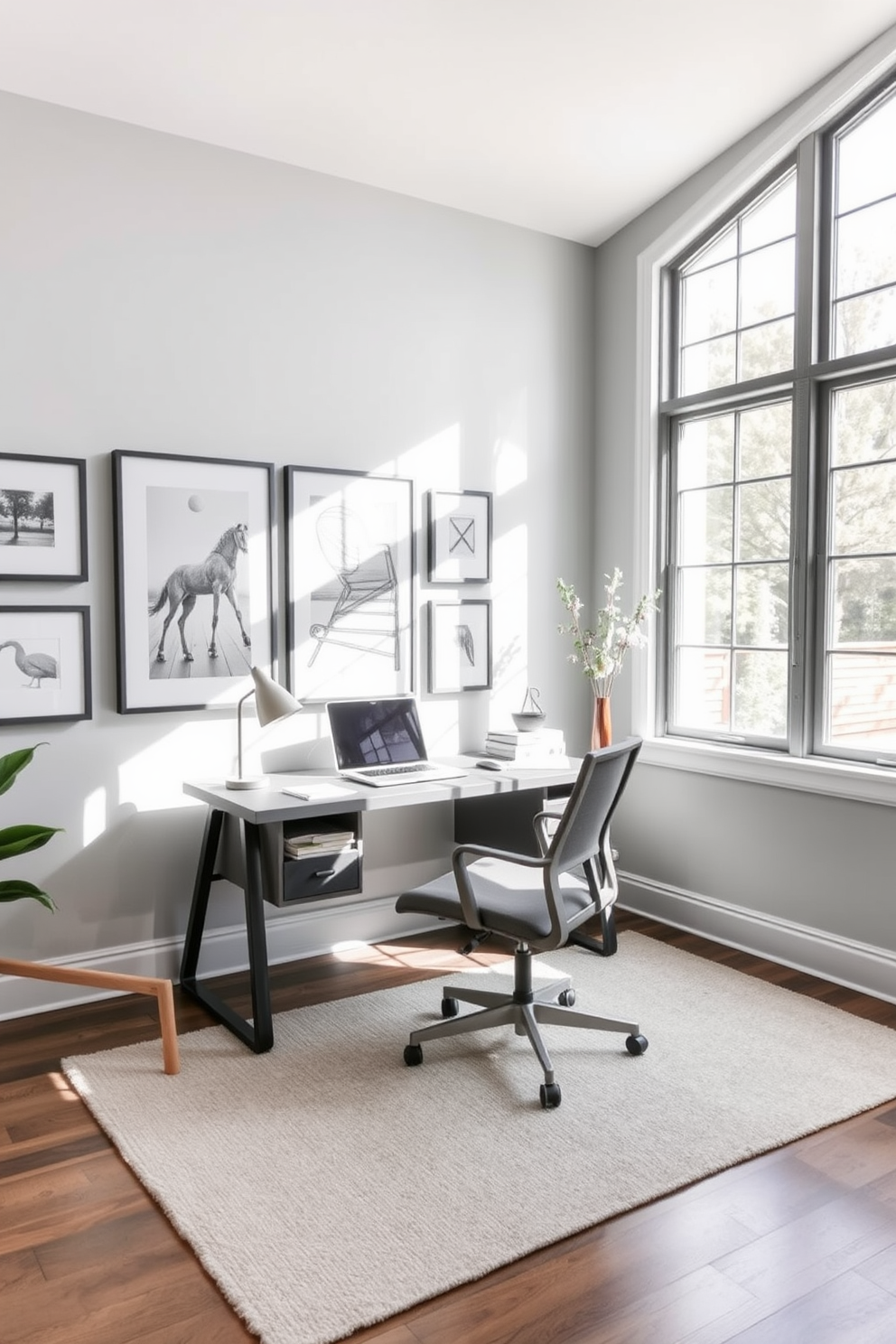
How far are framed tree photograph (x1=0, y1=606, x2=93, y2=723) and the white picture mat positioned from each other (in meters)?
0.12

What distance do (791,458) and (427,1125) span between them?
2.53 m

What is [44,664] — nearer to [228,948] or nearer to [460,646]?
[228,948]

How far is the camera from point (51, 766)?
A: 310cm

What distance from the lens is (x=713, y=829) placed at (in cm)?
381

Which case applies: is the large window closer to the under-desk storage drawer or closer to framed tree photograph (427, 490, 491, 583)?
framed tree photograph (427, 490, 491, 583)

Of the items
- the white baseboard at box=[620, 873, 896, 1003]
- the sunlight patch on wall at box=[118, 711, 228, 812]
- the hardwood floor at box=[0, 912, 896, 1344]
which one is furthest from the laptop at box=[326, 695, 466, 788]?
the hardwood floor at box=[0, 912, 896, 1344]

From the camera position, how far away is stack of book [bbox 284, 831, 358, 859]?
117 inches

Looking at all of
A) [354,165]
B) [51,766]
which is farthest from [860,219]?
[51,766]

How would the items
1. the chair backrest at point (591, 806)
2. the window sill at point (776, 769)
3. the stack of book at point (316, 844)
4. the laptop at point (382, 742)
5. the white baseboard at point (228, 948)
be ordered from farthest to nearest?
the laptop at point (382, 742) → the window sill at point (776, 769) → the white baseboard at point (228, 948) → the stack of book at point (316, 844) → the chair backrest at point (591, 806)

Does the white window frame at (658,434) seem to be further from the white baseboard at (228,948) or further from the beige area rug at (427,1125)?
the white baseboard at (228,948)

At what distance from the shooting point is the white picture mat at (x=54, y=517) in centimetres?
298

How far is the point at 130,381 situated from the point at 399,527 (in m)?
1.07

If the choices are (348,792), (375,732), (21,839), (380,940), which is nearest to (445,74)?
(375,732)

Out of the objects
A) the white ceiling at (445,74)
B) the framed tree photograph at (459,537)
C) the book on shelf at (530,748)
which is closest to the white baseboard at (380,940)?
the book on shelf at (530,748)
